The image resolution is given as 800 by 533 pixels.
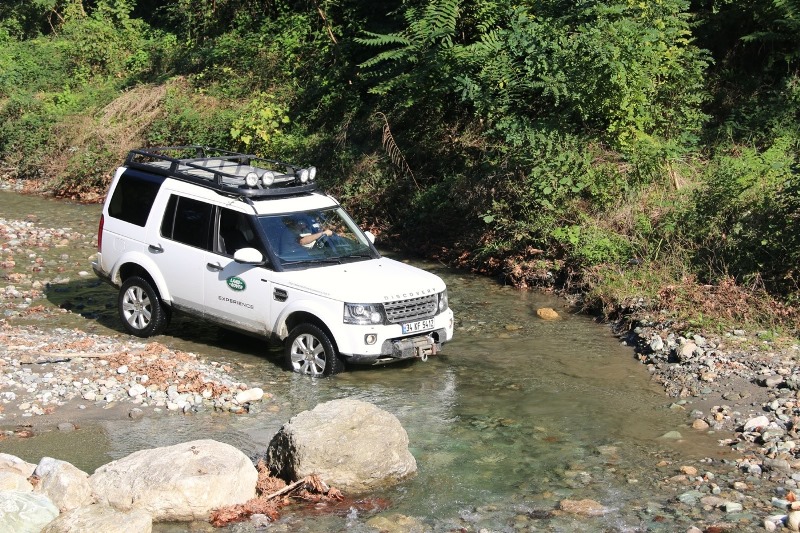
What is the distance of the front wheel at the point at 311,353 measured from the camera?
440 inches

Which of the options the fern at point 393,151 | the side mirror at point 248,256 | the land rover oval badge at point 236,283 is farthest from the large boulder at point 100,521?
the fern at point 393,151

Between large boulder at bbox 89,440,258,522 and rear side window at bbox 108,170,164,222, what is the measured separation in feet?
17.7

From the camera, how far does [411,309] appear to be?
11.4 meters

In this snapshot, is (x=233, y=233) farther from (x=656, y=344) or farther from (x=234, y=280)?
(x=656, y=344)

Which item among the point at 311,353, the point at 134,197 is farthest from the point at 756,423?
the point at 134,197

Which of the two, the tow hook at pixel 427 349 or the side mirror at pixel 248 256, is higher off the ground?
the side mirror at pixel 248 256

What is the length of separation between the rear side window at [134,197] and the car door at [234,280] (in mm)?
1230

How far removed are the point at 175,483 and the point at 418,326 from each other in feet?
13.9

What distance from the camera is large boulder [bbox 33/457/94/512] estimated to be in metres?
7.58

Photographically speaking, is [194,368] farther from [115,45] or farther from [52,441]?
[115,45]

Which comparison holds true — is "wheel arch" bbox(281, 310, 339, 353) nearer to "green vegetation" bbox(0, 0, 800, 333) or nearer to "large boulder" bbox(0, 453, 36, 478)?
"large boulder" bbox(0, 453, 36, 478)

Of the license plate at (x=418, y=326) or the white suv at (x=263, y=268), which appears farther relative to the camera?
the license plate at (x=418, y=326)

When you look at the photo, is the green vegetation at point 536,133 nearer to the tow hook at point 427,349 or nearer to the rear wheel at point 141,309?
the tow hook at point 427,349

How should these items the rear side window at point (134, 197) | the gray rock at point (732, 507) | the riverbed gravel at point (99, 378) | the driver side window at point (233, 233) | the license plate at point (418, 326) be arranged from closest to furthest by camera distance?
the gray rock at point (732, 507) → the riverbed gravel at point (99, 378) → the license plate at point (418, 326) → the driver side window at point (233, 233) → the rear side window at point (134, 197)
